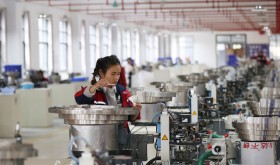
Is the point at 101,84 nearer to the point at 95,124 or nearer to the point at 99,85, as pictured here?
the point at 99,85

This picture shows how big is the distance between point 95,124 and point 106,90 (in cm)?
78

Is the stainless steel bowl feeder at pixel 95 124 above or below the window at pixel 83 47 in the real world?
below

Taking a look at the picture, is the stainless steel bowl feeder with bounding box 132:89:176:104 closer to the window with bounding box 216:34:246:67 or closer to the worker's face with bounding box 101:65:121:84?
the worker's face with bounding box 101:65:121:84

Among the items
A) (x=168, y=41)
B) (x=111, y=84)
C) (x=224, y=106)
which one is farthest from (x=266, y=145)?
(x=168, y=41)

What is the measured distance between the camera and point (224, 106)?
9344 millimetres

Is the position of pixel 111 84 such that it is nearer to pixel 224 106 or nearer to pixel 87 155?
pixel 87 155

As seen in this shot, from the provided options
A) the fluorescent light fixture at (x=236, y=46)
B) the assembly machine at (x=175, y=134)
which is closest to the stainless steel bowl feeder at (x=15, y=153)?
the assembly machine at (x=175, y=134)

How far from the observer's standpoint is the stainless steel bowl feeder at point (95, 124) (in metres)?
4.16

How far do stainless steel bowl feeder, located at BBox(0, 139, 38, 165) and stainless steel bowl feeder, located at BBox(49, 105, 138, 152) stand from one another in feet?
3.43

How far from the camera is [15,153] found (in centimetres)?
306

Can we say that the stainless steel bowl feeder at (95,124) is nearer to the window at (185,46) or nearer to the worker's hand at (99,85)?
the worker's hand at (99,85)

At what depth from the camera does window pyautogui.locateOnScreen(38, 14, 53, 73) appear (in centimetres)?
2066

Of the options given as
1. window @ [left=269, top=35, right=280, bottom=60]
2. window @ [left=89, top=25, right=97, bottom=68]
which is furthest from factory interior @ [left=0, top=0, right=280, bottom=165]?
window @ [left=269, top=35, right=280, bottom=60]

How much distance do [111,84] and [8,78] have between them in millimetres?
9990
